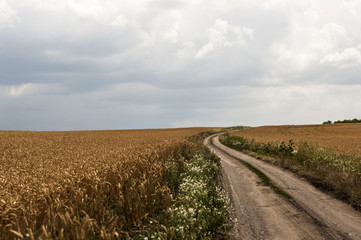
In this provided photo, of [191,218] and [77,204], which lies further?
[191,218]

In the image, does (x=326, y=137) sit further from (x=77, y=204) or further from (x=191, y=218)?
(x=77, y=204)

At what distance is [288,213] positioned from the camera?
934 cm

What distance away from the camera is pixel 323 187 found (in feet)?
42.8

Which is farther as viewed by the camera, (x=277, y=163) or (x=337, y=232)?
(x=277, y=163)

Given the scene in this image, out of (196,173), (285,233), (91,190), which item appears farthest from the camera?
(196,173)

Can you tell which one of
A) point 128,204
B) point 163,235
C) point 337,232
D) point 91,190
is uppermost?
point 91,190

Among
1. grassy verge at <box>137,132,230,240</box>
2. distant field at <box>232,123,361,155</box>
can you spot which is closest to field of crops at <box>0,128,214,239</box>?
grassy verge at <box>137,132,230,240</box>

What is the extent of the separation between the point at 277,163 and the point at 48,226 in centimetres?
1845

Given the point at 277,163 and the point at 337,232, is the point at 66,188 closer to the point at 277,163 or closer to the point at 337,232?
the point at 337,232

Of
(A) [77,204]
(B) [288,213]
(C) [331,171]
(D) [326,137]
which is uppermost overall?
(A) [77,204]

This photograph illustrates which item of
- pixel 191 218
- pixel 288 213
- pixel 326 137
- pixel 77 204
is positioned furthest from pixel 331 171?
pixel 326 137

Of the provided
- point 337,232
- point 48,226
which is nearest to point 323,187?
point 337,232

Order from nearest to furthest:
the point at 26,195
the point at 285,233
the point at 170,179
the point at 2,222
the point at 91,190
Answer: the point at 2,222 → the point at 26,195 → the point at 91,190 → the point at 285,233 → the point at 170,179

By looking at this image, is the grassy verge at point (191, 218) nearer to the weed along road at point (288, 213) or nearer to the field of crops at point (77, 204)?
the field of crops at point (77, 204)
